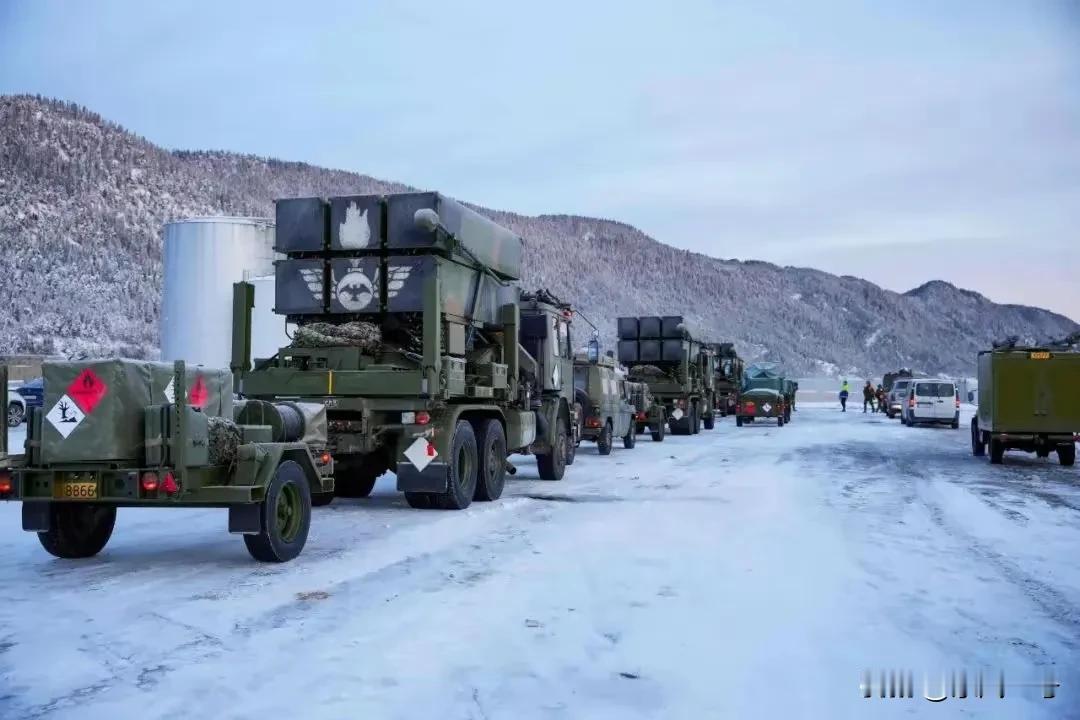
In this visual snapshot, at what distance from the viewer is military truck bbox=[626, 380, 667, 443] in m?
27.5

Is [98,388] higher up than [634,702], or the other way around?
[98,388]

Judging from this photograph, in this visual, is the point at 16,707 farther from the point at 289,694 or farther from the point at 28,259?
the point at 28,259

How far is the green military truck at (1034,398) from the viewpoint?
20031mm

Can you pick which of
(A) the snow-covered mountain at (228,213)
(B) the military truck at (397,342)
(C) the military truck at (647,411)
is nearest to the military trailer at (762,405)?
(C) the military truck at (647,411)

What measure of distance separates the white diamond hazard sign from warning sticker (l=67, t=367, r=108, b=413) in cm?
464

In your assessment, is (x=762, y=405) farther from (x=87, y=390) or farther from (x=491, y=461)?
(x=87, y=390)

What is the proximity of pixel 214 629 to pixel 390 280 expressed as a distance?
668 cm

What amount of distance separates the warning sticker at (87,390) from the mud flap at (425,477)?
4.68 m

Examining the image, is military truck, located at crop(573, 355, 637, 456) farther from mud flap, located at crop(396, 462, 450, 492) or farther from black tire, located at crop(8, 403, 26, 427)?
black tire, located at crop(8, 403, 26, 427)

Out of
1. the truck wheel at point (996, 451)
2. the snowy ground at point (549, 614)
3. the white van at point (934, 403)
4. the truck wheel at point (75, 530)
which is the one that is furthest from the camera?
the white van at point (934, 403)

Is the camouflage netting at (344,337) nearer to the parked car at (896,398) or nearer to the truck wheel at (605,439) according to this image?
the truck wheel at (605,439)

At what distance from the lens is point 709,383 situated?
121ft

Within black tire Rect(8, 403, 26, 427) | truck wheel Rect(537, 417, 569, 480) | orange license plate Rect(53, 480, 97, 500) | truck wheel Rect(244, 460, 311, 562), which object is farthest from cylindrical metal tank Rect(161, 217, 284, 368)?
orange license plate Rect(53, 480, 97, 500)

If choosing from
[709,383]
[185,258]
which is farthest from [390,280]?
[185,258]
